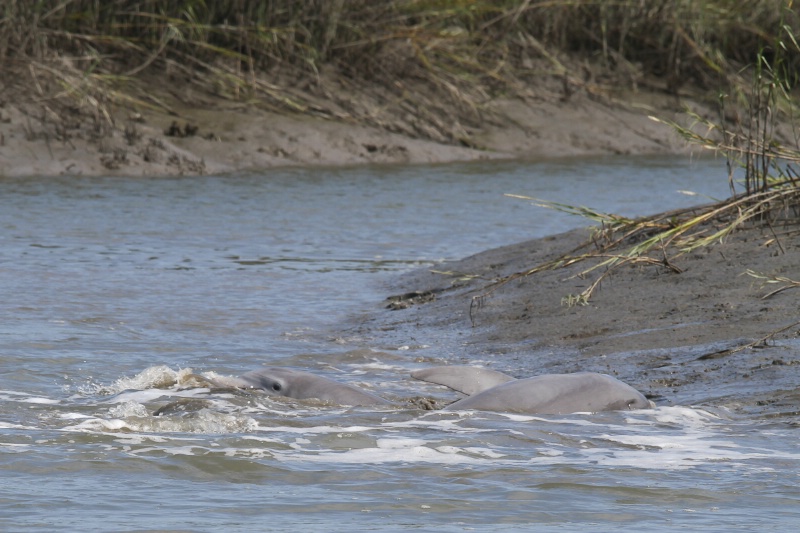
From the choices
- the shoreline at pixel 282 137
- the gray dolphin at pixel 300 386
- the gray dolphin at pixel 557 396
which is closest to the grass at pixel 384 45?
the shoreline at pixel 282 137

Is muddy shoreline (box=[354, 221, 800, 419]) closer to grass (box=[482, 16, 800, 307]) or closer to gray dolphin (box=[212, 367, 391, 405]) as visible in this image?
grass (box=[482, 16, 800, 307])

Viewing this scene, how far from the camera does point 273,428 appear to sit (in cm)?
459

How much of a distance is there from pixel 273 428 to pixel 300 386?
58 cm

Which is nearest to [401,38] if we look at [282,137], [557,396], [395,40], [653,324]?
[395,40]

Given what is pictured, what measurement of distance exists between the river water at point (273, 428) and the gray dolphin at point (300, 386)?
0.12 metres

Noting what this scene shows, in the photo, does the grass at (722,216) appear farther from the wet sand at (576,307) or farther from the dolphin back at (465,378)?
the dolphin back at (465,378)

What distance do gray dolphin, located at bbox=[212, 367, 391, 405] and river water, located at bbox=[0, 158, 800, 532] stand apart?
4.7 inches

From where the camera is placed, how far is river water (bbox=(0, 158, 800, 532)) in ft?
12.0

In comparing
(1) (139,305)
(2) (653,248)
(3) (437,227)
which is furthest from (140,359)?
(3) (437,227)

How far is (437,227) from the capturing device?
35.7ft

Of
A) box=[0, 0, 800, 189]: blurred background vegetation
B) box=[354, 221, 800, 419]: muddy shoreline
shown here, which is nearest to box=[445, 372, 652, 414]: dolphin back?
box=[354, 221, 800, 419]: muddy shoreline

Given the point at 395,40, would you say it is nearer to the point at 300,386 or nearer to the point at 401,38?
the point at 401,38

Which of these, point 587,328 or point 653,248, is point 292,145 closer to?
point 653,248

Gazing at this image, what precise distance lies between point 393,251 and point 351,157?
4.61m
